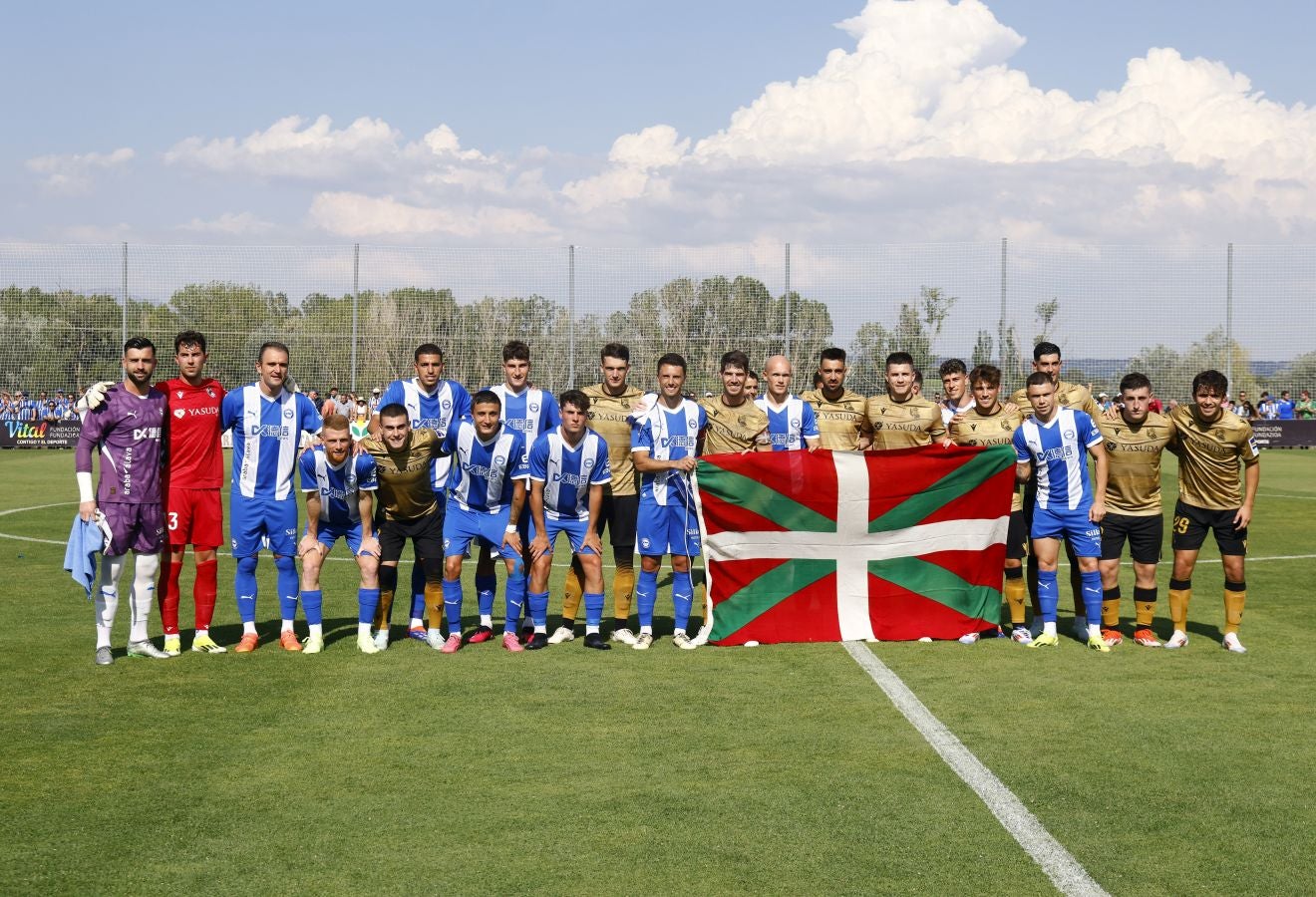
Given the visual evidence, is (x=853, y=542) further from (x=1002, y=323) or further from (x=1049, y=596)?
(x=1002, y=323)

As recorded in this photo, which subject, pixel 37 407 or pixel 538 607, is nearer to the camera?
pixel 538 607

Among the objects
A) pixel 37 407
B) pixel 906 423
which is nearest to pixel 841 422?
pixel 906 423

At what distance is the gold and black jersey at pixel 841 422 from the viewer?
32.6 ft

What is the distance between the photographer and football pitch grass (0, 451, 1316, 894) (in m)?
4.39

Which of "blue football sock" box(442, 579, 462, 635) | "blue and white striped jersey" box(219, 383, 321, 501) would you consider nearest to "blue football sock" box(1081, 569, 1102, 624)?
"blue football sock" box(442, 579, 462, 635)

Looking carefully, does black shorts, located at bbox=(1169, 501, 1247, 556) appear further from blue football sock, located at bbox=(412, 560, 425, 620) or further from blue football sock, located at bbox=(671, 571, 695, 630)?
blue football sock, located at bbox=(412, 560, 425, 620)

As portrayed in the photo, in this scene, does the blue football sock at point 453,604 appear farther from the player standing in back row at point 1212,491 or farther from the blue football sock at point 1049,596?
the player standing in back row at point 1212,491

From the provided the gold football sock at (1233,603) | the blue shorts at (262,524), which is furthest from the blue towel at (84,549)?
the gold football sock at (1233,603)

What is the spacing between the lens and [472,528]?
8422mm

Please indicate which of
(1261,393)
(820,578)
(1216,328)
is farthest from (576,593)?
(1261,393)

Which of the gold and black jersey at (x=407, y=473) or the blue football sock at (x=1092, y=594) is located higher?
the gold and black jersey at (x=407, y=473)

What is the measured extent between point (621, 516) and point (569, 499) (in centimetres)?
55

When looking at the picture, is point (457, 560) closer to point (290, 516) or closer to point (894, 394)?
point (290, 516)

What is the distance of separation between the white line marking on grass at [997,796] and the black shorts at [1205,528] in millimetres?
2569
